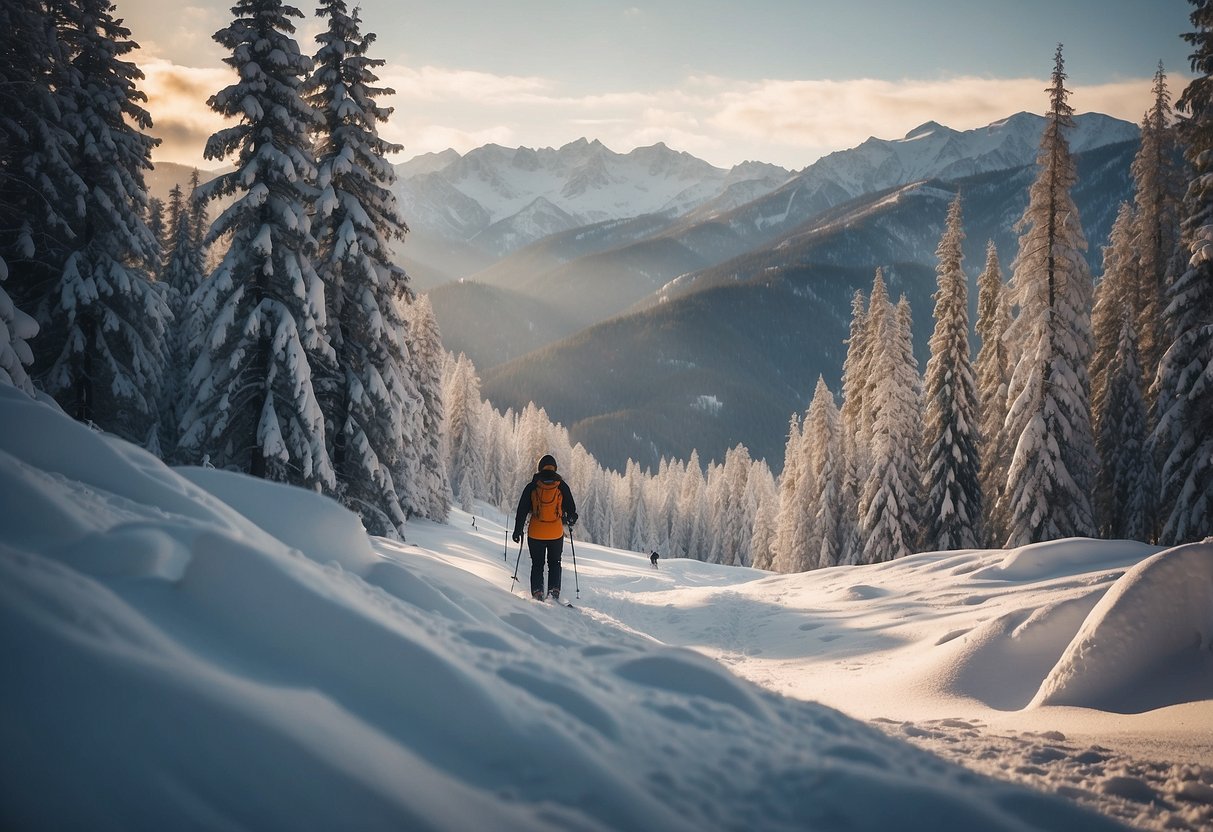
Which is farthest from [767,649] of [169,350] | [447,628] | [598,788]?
[169,350]

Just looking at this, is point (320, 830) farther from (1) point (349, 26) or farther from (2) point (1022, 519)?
(2) point (1022, 519)

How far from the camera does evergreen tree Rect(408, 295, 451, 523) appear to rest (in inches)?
1054

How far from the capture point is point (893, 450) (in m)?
27.1

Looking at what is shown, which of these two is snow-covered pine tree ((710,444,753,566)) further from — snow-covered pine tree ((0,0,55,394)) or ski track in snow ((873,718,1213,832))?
ski track in snow ((873,718,1213,832))

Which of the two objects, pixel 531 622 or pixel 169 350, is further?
pixel 169 350

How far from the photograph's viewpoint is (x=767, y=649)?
41.4 feet

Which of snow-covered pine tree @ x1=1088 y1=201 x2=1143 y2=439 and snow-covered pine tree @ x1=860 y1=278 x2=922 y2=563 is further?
snow-covered pine tree @ x1=860 y1=278 x2=922 y2=563

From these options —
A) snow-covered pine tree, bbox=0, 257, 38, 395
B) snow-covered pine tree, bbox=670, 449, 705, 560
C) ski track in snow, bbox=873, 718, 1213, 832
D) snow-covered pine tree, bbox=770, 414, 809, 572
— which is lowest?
snow-covered pine tree, bbox=670, 449, 705, 560

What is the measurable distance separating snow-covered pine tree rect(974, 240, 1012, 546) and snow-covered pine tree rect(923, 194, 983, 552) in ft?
2.93

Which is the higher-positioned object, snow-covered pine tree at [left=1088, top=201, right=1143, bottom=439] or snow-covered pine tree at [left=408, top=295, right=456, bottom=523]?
snow-covered pine tree at [left=1088, top=201, right=1143, bottom=439]

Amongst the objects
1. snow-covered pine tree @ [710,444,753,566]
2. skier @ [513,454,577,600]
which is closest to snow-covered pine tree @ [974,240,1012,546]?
skier @ [513,454,577,600]

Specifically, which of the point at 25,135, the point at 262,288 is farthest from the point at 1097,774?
the point at 25,135

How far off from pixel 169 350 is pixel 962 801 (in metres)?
25.6

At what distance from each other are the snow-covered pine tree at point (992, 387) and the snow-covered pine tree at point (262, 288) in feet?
83.5
